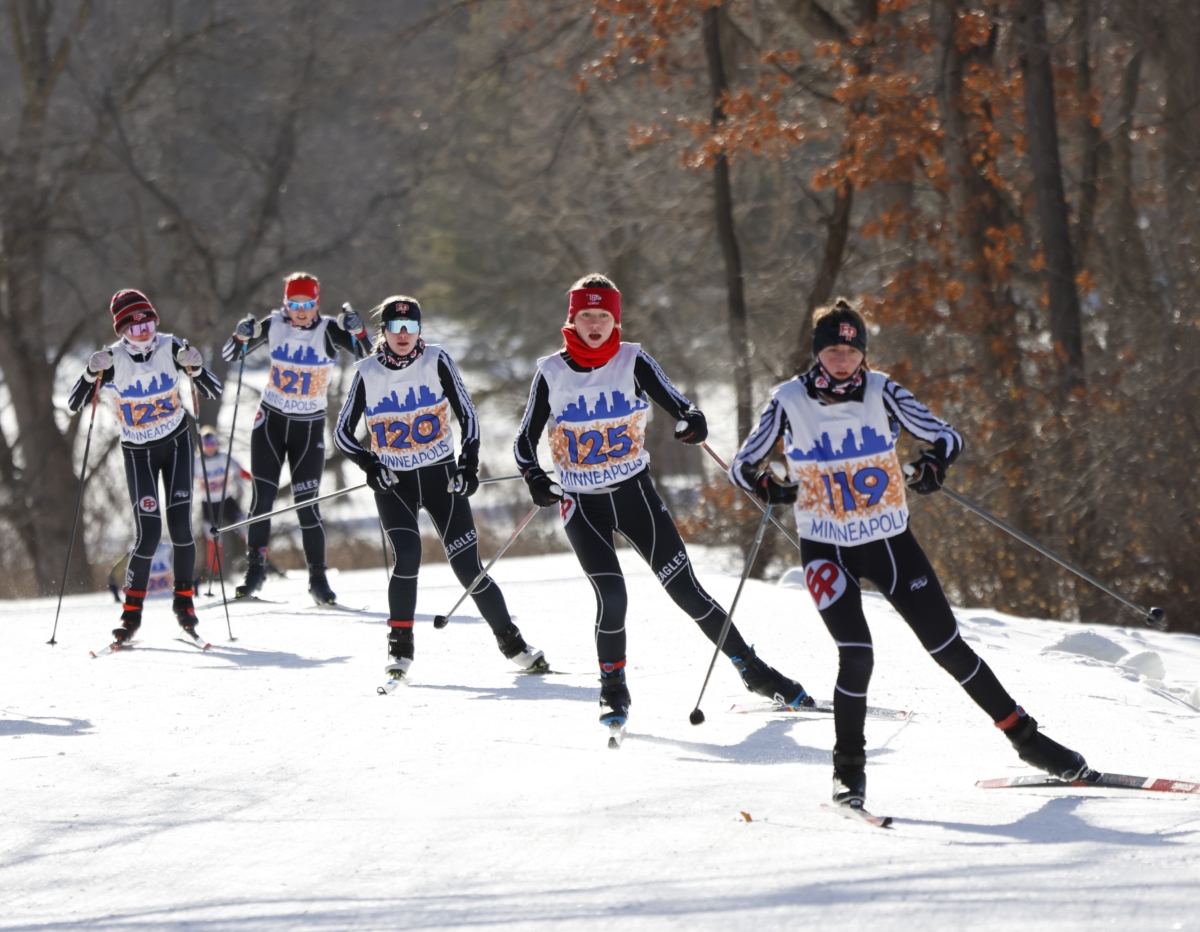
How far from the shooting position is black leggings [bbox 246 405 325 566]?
10.6 m

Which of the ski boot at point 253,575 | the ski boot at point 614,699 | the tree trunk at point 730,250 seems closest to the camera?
the ski boot at point 614,699

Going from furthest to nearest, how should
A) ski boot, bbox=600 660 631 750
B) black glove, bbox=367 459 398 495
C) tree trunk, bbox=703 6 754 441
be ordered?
tree trunk, bbox=703 6 754 441, black glove, bbox=367 459 398 495, ski boot, bbox=600 660 631 750

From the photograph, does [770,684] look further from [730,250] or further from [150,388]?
[730,250]

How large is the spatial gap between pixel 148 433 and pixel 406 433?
2495 mm

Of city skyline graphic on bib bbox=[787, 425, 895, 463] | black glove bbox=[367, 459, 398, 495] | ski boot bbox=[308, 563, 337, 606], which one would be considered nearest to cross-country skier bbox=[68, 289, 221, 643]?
ski boot bbox=[308, 563, 337, 606]

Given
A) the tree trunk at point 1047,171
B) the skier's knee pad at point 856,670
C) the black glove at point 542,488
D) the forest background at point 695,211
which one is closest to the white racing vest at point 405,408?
the black glove at point 542,488

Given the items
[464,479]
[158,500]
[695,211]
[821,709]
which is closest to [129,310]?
[158,500]

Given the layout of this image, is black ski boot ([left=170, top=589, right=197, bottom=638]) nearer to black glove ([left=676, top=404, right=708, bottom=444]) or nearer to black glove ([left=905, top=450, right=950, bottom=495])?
black glove ([left=676, top=404, right=708, bottom=444])

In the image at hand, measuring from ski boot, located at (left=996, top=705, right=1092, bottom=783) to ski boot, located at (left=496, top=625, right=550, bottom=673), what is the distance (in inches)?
128

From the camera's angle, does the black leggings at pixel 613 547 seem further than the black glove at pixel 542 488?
Yes

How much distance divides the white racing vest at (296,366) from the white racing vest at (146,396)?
1253 mm

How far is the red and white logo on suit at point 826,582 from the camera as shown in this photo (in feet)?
16.3

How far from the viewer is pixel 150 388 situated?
9.25 meters

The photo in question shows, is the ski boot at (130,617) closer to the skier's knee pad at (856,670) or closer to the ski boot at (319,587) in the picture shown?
the ski boot at (319,587)
